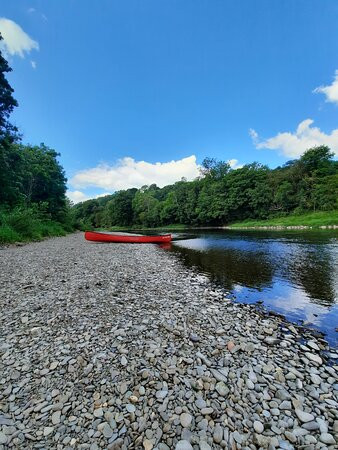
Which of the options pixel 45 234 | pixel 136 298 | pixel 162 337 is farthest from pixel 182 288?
pixel 45 234

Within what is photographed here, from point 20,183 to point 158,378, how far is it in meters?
28.6

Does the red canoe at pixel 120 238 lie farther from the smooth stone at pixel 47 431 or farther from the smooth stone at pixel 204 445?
the smooth stone at pixel 204 445

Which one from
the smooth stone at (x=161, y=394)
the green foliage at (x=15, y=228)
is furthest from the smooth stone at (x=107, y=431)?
the green foliage at (x=15, y=228)

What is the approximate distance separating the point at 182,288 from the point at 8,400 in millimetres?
5442

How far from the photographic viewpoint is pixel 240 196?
235 ft

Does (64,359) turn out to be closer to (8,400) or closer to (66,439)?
(8,400)

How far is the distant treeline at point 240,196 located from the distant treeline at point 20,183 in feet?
86.6

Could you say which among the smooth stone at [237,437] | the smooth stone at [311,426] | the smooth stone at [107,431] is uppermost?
the smooth stone at [107,431]

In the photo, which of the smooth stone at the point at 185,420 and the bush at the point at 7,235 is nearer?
the smooth stone at the point at 185,420

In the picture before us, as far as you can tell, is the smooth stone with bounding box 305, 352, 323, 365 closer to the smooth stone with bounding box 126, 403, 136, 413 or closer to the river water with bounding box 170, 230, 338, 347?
the river water with bounding box 170, 230, 338, 347

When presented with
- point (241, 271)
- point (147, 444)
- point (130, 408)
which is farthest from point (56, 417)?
point (241, 271)

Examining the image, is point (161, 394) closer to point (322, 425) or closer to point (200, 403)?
point (200, 403)

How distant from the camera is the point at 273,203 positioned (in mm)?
64250

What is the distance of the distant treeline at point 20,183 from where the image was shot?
2048 cm
